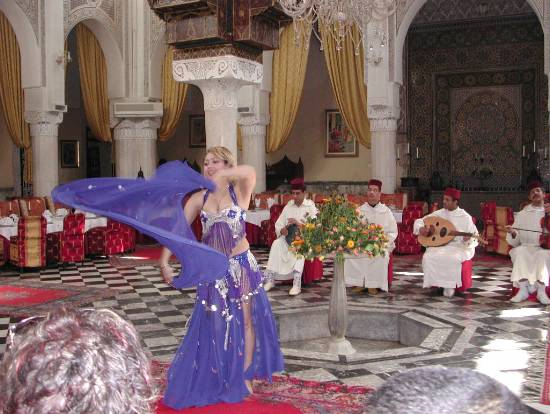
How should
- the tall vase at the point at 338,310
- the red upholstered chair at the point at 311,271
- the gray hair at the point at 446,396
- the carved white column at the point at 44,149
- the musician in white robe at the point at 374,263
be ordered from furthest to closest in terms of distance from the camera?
the carved white column at the point at 44,149 → the red upholstered chair at the point at 311,271 → the musician in white robe at the point at 374,263 → the tall vase at the point at 338,310 → the gray hair at the point at 446,396

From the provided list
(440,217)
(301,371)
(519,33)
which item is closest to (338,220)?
(301,371)

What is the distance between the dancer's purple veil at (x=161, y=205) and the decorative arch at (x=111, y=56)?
10.5 m

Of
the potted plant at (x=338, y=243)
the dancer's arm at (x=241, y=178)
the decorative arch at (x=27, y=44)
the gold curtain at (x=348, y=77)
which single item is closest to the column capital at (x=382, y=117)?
the gold curtain at (x=348, y=77)

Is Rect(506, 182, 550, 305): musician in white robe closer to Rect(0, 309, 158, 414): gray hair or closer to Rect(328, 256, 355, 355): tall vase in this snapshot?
Rect(328, 256, 355, 355): tall vase

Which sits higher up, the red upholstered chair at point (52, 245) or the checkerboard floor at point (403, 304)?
the red upholstered chair at point (52, 245)

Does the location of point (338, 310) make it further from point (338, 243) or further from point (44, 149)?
point (44, 149)

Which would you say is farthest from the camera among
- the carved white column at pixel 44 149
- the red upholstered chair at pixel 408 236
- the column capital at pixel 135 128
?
the column capital at pixel 135 128

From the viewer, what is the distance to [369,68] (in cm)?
1265

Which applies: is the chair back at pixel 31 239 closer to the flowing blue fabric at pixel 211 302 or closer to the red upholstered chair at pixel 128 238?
the red upholstered chair at pixel 128 238

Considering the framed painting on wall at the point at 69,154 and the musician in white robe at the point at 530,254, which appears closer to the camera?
the musician in white robe at the point at 530,254

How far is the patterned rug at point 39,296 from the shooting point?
22.4ft

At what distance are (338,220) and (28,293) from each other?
4.16 m

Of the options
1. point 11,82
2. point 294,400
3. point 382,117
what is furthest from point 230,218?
point 11,82

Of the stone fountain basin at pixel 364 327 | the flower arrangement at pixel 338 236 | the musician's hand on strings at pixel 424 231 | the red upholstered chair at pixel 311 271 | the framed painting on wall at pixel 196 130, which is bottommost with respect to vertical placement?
the stone fountain basin at pixel 364 327
